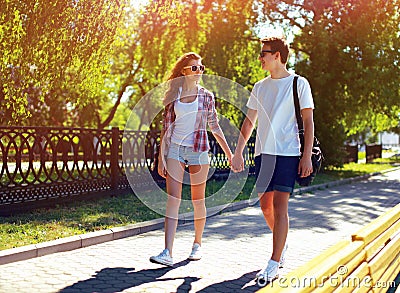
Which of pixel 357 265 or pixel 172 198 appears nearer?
pixel 357 265

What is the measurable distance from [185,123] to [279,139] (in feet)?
3.65

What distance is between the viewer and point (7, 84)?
11.3 m

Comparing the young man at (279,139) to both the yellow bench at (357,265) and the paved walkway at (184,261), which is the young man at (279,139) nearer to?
the paved walkway at (184,261)

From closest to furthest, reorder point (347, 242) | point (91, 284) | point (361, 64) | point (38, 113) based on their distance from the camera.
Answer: point (347, 242), point (91, 284), point (361, 64), point (38, 113)

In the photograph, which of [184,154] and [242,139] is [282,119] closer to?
[242,139]

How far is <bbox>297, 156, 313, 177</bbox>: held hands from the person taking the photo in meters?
5.47

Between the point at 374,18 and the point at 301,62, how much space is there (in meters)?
3.19

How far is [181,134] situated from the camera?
6.27 metres

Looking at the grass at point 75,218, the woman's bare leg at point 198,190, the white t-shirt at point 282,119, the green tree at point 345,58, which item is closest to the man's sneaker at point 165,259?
the woman's bare leg at point 198,190

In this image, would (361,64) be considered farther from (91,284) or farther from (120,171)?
(91,284)

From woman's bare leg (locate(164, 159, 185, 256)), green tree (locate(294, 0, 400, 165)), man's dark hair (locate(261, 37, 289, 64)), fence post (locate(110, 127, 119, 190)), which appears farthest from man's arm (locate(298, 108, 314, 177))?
green tree (locate(294, 0, 400, 165))

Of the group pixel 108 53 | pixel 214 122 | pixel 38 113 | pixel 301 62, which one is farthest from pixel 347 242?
pixel 38 113

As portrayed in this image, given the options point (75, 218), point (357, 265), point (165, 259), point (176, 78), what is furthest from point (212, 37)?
Result: point (357, 265)

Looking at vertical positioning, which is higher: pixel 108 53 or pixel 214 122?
pixel 108 53
